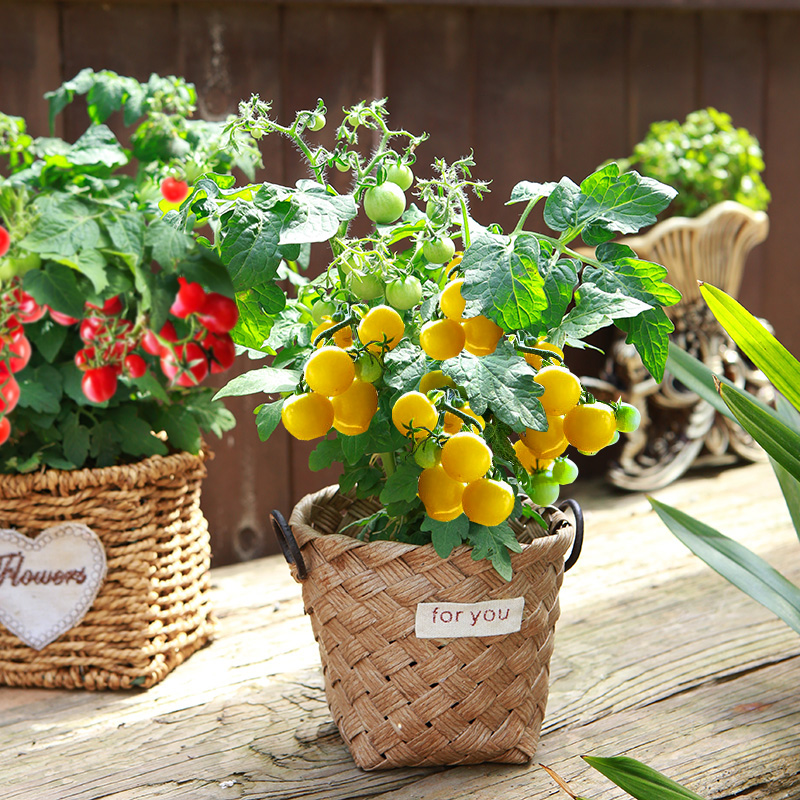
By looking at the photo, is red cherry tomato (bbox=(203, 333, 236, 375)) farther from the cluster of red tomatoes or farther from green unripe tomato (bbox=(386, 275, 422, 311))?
green unripe tomato (bbox=(386, 275, 422, 311))

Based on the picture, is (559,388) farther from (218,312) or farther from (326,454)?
(218,312)

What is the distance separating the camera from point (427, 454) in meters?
0.72

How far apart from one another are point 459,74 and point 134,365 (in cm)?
104

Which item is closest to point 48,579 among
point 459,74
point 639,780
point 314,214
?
point 314,214

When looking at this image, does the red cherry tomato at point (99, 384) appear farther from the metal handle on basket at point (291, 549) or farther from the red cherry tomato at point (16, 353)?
the metal handle on basket at point (291, 549)

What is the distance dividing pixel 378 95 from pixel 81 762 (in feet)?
3.97

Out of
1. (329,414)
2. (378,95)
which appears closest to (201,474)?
(329,414)

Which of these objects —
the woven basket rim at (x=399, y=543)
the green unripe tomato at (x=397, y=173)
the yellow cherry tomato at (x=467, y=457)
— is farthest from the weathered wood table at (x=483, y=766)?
the green unripe tomato at (x=397, y=173)

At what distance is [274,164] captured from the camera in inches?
58.7

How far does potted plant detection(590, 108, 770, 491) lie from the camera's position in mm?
1790

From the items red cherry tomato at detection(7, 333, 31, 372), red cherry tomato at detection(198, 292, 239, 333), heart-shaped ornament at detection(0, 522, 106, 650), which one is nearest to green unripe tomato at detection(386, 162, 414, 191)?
red cherry tomato at detection(198, 292, 239, 333)

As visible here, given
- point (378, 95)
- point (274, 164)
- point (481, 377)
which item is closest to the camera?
point (481, 377)

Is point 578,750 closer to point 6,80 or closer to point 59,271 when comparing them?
point 59,271

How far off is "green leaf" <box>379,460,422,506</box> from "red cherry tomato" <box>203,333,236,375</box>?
0.84 feet
